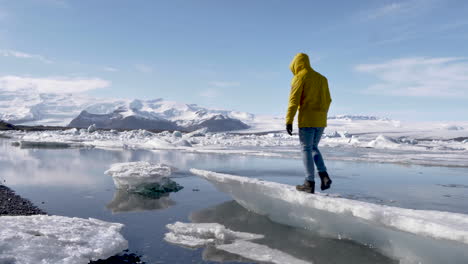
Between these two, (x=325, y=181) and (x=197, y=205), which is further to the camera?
(x=197, y=205)

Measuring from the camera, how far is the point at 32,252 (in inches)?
99.7

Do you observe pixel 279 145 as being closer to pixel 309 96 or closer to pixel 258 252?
pixel 309 96

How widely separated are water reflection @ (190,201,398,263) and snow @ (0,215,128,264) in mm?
895

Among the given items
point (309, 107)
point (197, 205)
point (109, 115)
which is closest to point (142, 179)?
point (197, 205)

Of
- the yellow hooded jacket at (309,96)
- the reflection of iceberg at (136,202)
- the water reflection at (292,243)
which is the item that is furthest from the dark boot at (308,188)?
the reflection of iceberg at (136,202)

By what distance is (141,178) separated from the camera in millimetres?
5906

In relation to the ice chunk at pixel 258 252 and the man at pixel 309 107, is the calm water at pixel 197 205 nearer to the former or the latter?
the ice chunk at pixel 258 252

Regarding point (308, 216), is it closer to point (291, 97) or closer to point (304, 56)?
point (291, 97)

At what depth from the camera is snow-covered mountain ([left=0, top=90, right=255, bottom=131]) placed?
392ft

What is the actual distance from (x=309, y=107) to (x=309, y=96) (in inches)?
4.8

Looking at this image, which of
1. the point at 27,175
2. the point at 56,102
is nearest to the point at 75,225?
the point at 27,175

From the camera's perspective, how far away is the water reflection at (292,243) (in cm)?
287

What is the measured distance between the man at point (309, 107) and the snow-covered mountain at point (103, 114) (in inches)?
4222

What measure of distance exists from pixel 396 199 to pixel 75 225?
4.67 meters
